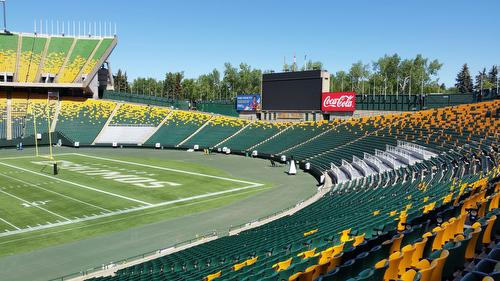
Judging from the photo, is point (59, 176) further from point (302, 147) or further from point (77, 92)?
point (77, 92)

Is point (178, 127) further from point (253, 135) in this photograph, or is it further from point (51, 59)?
point (51, 59)

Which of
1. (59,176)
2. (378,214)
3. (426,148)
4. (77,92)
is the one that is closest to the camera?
(378,214)

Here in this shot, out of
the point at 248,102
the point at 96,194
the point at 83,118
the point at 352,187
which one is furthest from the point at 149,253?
the point at 83,118

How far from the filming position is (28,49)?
272 ft

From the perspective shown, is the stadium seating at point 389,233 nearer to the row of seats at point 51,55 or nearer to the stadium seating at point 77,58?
the stadium seating at point 77,58

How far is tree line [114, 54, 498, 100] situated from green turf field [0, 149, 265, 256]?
9058cm

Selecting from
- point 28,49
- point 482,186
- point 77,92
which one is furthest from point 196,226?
point 28,49

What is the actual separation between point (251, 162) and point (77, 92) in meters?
47.9

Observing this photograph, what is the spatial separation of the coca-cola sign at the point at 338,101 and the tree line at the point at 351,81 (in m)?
71.7

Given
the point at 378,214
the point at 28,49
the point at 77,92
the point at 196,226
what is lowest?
the point at 196,226

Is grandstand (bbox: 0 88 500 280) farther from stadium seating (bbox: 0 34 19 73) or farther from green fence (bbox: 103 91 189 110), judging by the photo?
stadium seating (bbox: 0 34 19 73)

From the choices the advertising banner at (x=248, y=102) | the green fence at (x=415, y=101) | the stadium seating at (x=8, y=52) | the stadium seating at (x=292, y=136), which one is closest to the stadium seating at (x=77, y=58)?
the stadium seating at (x=8, y=52)

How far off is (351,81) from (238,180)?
12173cm

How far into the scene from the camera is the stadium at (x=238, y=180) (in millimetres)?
10594
